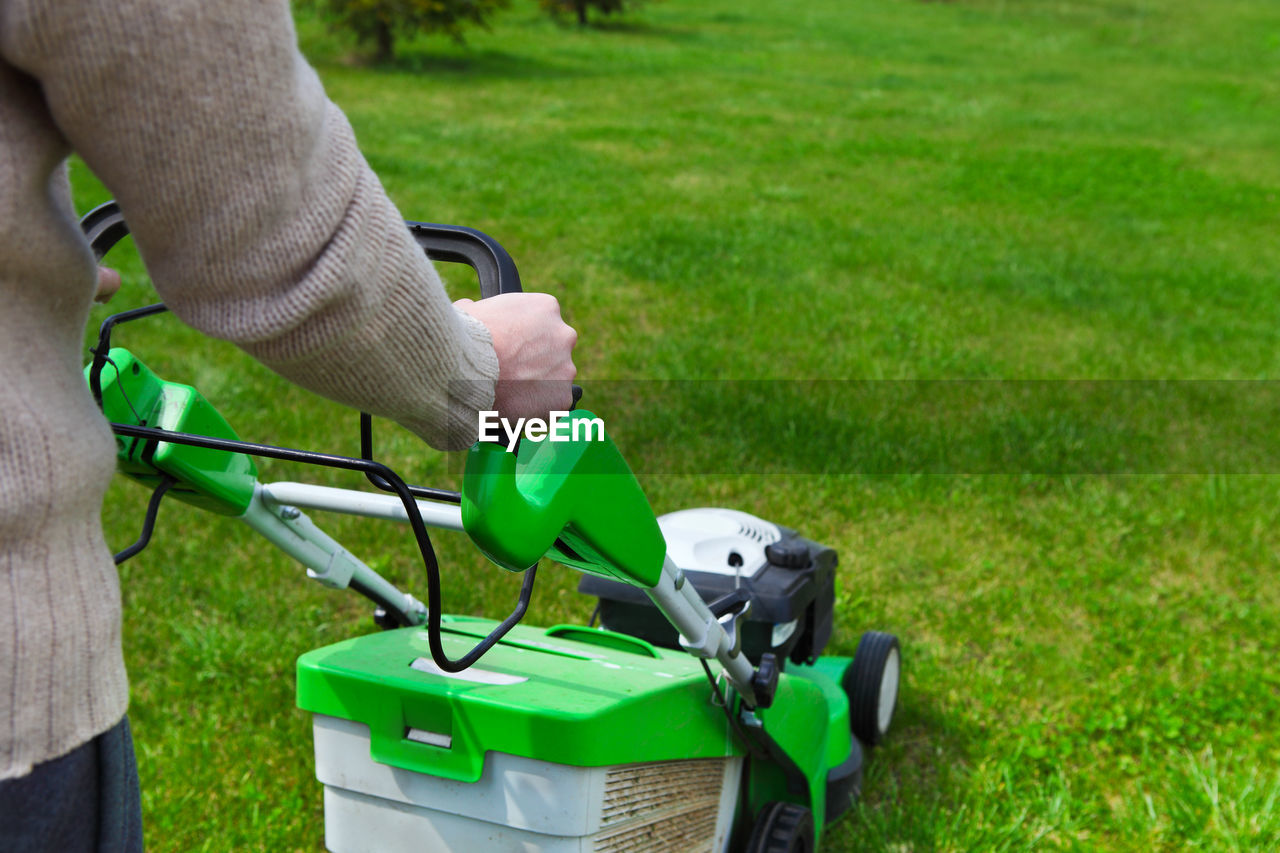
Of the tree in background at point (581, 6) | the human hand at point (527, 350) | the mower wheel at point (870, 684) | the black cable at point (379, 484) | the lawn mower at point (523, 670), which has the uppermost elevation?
the human hand at point (527, 350)

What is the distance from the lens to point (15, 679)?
26.6 inches

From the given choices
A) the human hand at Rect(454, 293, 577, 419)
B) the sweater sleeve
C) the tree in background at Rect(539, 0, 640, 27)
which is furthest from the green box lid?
the tree in background at Rect(539, 0, 640, 27)

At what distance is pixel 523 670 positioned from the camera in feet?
4.73

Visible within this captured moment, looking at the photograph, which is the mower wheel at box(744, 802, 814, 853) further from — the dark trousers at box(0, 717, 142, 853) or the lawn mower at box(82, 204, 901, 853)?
the dark trousers at box(0, 717, 142, 853)

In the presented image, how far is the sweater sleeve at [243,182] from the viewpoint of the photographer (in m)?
0.62

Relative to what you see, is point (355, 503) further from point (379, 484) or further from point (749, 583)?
point (749, 583)

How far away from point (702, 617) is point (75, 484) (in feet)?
2.79

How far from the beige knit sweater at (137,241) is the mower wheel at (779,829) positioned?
3.69 feet

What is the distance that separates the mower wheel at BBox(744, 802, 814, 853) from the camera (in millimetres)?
1645

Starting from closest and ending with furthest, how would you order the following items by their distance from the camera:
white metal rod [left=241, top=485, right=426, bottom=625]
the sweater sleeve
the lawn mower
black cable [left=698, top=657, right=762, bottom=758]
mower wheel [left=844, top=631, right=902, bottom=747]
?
the sweater sleeve → the lawn mower → white metal rod [left=241, top=485, right=426, bottom=625] → black cable [left=698, top=657, right=762, bottom=758] → mower wheel [left=844, top=631, right=902, bottom=747]

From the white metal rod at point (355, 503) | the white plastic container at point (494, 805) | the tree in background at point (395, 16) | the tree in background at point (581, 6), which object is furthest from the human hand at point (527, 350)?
the tree in background at point (581, 6)

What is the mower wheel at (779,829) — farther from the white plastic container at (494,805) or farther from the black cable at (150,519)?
the black cable at (150,519)

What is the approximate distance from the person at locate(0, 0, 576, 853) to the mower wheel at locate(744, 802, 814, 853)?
1065 mm

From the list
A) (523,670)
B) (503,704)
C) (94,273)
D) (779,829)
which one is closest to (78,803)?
(94,273)
